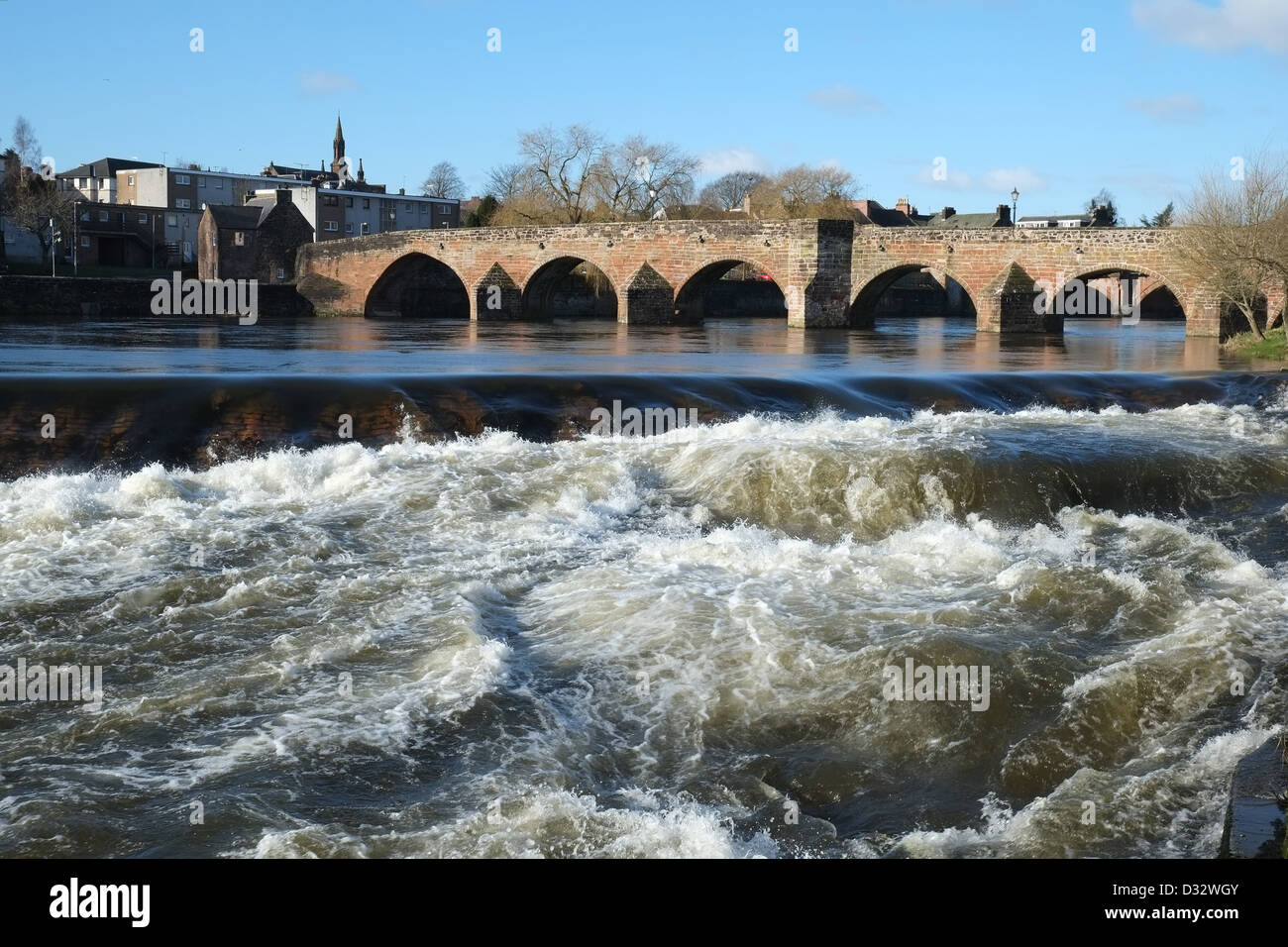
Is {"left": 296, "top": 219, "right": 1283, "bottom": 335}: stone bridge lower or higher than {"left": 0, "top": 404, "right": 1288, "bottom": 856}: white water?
higher

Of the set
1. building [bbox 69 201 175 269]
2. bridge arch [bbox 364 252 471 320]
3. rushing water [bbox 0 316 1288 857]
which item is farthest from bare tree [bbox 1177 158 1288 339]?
building [bbox 69 201 175 269]

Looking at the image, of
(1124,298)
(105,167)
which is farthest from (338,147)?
(1124,298)

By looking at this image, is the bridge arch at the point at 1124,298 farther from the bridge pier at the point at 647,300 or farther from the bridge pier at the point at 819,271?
the bridge pier at the point at 647,300

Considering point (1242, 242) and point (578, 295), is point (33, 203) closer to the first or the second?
point (578, 295)

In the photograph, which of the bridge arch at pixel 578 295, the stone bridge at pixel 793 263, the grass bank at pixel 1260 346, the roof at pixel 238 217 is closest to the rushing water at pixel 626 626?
the grass bank at pixel 1260 346

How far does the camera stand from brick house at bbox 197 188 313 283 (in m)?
57.4

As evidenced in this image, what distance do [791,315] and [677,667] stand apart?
30654 mm

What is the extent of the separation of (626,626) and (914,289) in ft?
198

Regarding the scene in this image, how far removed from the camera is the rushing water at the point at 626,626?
5.61 metres

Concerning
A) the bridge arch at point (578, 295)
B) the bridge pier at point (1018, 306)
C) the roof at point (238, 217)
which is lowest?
the bridge pier at point (1018, 306)

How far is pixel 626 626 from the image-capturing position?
8078 mm

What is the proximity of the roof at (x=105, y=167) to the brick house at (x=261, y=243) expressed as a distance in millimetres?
48411

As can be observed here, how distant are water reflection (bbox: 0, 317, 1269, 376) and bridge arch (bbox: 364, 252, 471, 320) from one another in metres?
10.9

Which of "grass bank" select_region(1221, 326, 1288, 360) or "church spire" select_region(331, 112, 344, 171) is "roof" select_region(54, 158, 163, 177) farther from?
"grass bank" select_region(1221, 326, 1288, 360)
